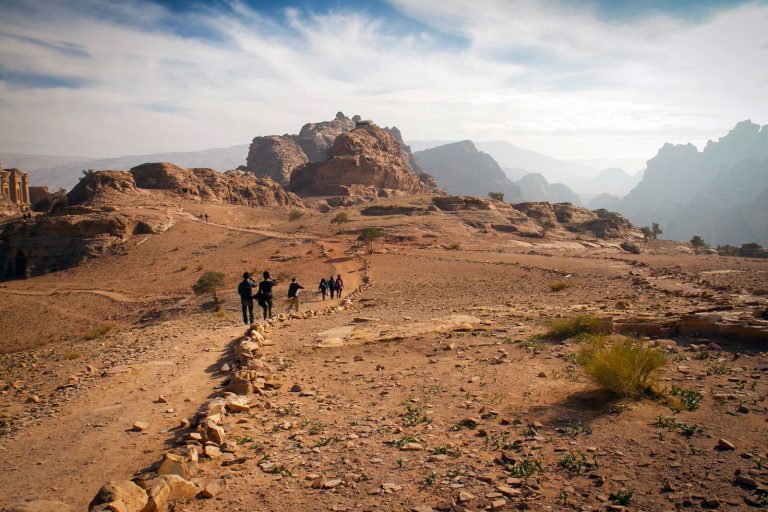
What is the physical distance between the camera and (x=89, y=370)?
9641mm

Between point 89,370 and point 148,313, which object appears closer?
point 89,370

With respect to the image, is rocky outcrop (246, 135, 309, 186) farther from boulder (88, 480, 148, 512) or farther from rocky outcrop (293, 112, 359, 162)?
boulder (88, 480, 148, 512)

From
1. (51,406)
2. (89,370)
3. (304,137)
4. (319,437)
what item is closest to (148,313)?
(89,370)

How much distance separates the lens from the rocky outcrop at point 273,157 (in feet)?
443

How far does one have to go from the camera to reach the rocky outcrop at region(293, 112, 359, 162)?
156000mm

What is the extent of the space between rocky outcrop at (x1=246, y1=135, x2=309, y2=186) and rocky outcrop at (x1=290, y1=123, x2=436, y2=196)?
87.2 ft

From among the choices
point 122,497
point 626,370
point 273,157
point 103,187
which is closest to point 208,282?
point 122,497

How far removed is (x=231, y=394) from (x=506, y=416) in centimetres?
456

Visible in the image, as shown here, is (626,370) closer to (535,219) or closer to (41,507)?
(41,507)

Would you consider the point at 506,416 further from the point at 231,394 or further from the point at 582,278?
the point at 582,278

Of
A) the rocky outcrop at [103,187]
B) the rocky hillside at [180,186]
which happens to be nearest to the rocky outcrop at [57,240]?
the rocky hillside at [180,186]

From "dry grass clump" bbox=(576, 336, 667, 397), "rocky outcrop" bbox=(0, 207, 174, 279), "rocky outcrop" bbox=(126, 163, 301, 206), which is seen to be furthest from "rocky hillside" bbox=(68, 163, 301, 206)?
"dry grass clump" bbox=(576, 336, 667, 397)

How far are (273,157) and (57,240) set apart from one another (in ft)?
307

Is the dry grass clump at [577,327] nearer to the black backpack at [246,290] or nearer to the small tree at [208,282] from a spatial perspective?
the black backpack at [246,290]
